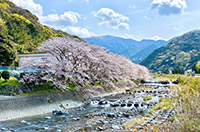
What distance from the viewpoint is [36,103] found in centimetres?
2336

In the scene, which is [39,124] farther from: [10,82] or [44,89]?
[10,82]

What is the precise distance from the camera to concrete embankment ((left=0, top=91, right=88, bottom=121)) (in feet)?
64.8

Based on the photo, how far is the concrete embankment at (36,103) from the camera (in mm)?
19736

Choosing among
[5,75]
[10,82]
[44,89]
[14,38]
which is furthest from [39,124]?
[14,38]

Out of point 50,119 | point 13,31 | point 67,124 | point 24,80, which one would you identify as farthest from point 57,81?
point 13,31

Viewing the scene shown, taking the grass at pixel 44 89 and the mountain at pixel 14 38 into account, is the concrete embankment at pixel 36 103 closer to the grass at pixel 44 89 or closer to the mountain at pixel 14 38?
the grass at pixel 44 89

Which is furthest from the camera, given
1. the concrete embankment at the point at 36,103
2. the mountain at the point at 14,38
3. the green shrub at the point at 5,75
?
the mountain at the point at 14,38

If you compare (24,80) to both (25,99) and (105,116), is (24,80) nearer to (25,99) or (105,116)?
(25,99)

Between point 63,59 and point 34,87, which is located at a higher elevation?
point 63,59

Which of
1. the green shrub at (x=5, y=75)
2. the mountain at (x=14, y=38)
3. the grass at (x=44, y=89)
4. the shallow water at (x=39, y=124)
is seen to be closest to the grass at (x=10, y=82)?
the green shrub at (x=5, y=75)

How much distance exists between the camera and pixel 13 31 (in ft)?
223

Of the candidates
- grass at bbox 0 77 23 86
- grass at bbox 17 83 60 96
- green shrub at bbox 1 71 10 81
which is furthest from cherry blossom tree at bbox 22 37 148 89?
green shrub at bbox 1 71 10 81

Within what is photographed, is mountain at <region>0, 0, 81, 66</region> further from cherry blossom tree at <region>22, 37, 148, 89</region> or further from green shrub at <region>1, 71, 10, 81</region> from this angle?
green shrub at <region>1, 71, 10, 81</region>

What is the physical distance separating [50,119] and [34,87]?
11.7 m
